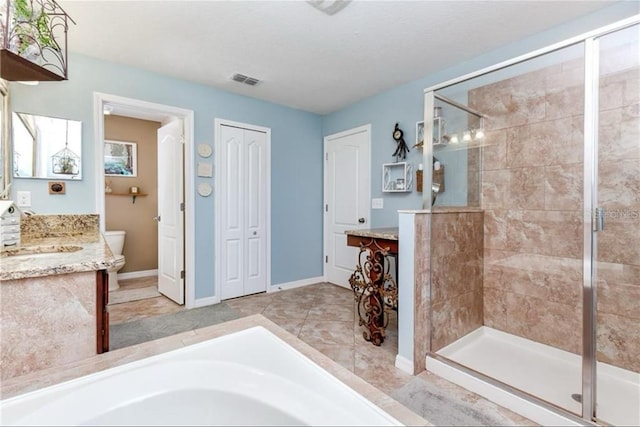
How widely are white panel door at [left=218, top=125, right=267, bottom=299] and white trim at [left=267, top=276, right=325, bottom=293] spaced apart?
0.14 m

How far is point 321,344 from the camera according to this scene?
226 centimetres

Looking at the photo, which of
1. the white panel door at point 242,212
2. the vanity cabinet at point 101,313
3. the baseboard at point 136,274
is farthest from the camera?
the baseboard at point 136,274

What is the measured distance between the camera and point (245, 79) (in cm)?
296

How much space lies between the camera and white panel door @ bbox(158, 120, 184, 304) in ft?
10.3

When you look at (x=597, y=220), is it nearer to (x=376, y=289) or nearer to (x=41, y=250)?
(x=376, y=289)

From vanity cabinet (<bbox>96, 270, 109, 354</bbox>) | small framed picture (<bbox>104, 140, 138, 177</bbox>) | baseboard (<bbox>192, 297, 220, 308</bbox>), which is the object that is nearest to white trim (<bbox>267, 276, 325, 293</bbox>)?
baseboard (<bbox>192, 297, 220, 308</bbox>)

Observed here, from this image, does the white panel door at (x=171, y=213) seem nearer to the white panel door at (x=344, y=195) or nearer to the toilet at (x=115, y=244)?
the toilet at (x=115, y=244)

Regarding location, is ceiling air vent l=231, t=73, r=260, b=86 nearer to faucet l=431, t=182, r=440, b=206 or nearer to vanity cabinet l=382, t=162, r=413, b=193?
vanity cabinet l=382, t=162, r=413, b=193

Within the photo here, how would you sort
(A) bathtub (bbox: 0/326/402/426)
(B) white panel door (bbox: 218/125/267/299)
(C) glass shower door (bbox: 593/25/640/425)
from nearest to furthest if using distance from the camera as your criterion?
1. (A) bathtub (bbox: 0/326/402/426)
2. (C) glass shower door (bbox: 593/25/640/425)
3. (B) white panel door (bbox: 218/125/267/299)

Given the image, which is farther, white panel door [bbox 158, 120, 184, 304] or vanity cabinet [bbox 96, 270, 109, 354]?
white panel door [bbox 158, 120, 184, 304]

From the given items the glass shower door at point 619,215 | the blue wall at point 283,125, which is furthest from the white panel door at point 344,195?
the glass shower door at point 619,215

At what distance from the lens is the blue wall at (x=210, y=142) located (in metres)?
2.37

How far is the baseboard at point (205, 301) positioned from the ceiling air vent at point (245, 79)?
2309 mm

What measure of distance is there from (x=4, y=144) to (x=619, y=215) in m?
4.10
